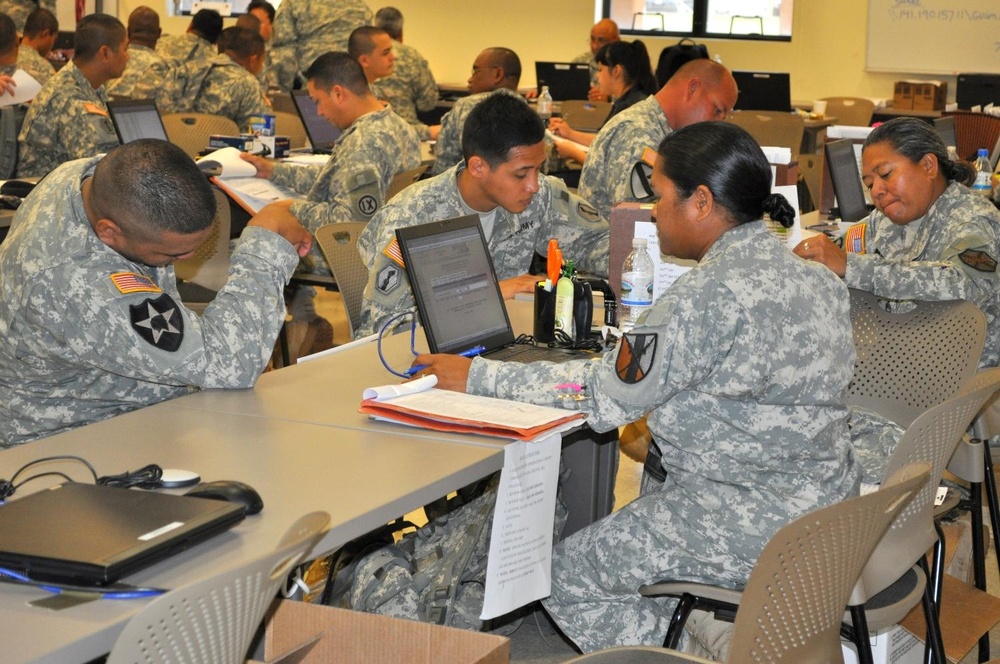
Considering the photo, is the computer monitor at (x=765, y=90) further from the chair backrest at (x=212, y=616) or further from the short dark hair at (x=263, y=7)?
the chair backrest at (x=212, y=616)

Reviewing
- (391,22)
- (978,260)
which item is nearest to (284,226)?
(978,260)

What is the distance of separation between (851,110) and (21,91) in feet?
20.8

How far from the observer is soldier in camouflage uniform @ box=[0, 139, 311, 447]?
2301 millimetres

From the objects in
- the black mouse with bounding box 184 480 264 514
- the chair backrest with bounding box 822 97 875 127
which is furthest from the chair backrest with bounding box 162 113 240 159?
the chair backrest with bounding box 822 97 875 127

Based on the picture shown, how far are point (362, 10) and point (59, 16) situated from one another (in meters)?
4.00

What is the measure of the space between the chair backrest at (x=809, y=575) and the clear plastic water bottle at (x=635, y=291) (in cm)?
122

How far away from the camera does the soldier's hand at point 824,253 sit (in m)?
3.26

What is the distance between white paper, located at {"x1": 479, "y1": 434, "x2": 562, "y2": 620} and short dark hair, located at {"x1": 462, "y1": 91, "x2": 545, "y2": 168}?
1203 millimetres

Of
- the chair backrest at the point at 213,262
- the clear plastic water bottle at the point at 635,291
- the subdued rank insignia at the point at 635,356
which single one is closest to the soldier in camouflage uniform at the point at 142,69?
the chair backrest at the point at 213,262

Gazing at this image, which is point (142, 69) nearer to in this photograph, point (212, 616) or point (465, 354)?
point (465, 354)

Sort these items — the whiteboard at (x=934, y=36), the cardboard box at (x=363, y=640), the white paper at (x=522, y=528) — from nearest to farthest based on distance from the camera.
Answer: the cardboard box at (x=363, y=640) < the white paper at (x=522, y=528) < the whiteboard at (x=934, y=36)

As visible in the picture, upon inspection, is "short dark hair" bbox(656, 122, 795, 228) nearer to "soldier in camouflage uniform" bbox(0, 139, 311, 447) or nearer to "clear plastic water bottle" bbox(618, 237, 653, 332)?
"clear plastic water bottle" bbox(618, 237, 653, 332)

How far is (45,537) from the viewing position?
5.24 ft

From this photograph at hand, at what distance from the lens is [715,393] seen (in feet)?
7.25
